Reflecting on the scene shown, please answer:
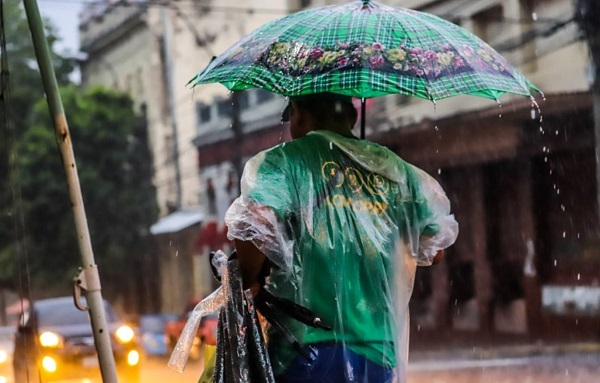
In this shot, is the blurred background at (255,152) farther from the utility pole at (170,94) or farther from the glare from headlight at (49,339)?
the glare from headlight at (49,339)

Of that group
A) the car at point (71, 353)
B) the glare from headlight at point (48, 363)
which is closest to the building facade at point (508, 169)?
the car at point (71, 353)

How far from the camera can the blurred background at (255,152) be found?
16.7 m

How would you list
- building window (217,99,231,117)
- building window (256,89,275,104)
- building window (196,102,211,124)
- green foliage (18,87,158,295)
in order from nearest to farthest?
building window (256,89,275,104), building window (217,99,231,117), green foliage (18,87,158,295), building window (196,102,211,124)

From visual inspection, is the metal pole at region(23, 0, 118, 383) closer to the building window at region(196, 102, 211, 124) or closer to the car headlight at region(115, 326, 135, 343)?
the car headlight at region(115, 326, 135, 343)

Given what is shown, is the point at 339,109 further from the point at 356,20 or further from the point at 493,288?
the point at 493,288

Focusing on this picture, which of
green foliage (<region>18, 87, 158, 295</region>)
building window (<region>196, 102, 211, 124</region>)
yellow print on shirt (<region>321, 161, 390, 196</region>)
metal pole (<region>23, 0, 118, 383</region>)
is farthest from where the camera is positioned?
building window (<region>196, 102, 211, 124</region>)

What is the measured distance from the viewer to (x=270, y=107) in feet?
74.9

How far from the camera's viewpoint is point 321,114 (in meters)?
3.04

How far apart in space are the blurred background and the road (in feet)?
0.30

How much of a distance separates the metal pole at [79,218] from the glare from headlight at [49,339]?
20.8 ft

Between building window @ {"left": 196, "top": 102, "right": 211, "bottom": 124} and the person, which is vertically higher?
building window @ {"left": 196, "top": 102, "right": 211, "bottom": 124}

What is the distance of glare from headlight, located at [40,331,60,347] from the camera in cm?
1051

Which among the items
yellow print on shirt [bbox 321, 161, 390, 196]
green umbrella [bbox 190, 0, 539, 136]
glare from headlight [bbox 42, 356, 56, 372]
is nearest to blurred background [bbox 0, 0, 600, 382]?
glare from headlight [bbox 42, 356, 56, 372]

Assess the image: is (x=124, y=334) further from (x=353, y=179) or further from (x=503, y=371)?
(x=353, y=179)
